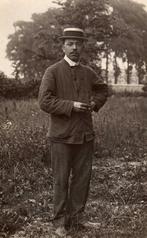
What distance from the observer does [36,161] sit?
865 centimetres

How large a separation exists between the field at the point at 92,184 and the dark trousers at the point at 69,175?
0.91 feet

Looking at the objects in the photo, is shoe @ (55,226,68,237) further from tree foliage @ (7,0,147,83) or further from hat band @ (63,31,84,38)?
tree foliage @ (7,0,147,83)

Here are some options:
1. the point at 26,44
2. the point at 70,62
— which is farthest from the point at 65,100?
the point at 26,44

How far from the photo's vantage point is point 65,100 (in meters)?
5.19

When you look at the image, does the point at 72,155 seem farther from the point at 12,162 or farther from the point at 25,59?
the point at 25,59

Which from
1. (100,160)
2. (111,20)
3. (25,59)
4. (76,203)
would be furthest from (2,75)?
(25,59)

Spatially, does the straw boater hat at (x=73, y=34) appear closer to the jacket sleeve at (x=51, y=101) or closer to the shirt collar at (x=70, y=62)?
the shirt collar at (x=70, y=62)

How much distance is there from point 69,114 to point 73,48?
0.66 m

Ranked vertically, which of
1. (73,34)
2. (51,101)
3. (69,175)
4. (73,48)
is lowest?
(69,175)

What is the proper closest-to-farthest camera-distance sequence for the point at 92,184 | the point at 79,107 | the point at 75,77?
the point at 79,107
the point at 75,77
the point at 92,184

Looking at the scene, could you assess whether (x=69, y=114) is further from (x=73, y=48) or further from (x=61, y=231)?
(x=61, y=231)

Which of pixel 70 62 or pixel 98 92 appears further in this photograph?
pixel 98 92

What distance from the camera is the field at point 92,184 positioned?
564 centimetres

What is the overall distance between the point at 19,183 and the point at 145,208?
1.98 m
